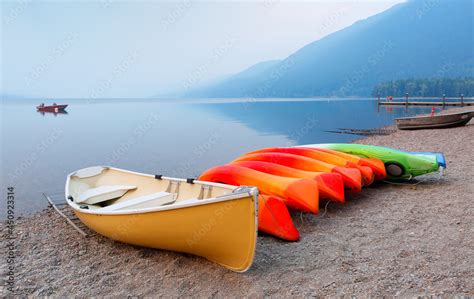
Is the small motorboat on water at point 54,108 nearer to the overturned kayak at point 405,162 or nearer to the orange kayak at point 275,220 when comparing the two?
the overturned kayak at point 405,162

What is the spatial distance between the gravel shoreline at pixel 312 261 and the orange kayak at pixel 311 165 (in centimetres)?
47

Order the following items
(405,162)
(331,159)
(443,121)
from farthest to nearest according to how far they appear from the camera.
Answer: (443,121) < (331,159) < (405,162)

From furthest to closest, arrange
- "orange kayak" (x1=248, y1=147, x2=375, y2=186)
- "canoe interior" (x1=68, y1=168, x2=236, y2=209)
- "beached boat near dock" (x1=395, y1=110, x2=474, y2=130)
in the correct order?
"beached boat near dock" (x1=395, y1=110, x2=474, y2=130) → "orange kayak" (x1=248, y1=147, x2=375, y2=186) → "canoe interior" (x1=68, y1=168, x2=236, y2=209)

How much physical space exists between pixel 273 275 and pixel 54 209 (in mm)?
6347

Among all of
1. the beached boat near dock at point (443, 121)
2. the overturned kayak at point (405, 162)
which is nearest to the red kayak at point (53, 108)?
the beached boat near dock at point (443, 121)

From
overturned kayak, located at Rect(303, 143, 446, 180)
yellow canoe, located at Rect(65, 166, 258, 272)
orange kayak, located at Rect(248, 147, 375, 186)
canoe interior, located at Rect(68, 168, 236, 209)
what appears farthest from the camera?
overturned kayak, located at Rect(303, 143, 446, 180)

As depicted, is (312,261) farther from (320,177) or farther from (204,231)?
(320,177)

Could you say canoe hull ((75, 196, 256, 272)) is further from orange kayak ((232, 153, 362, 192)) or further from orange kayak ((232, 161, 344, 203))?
orange kayak ((232, 153, 362, 192))

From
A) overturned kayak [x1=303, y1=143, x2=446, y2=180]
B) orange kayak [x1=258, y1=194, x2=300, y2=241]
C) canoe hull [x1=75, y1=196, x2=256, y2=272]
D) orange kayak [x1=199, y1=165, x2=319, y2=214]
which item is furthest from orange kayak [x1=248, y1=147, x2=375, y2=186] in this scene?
canoe hull [x1=75, y1=196, x2=256, y2=272]

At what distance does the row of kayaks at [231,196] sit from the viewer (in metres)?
3.93

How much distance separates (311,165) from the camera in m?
7.19

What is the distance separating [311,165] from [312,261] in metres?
3.02

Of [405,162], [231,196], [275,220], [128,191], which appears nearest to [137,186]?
[128,191]

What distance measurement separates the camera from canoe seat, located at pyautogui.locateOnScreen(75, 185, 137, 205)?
6.50 meters
